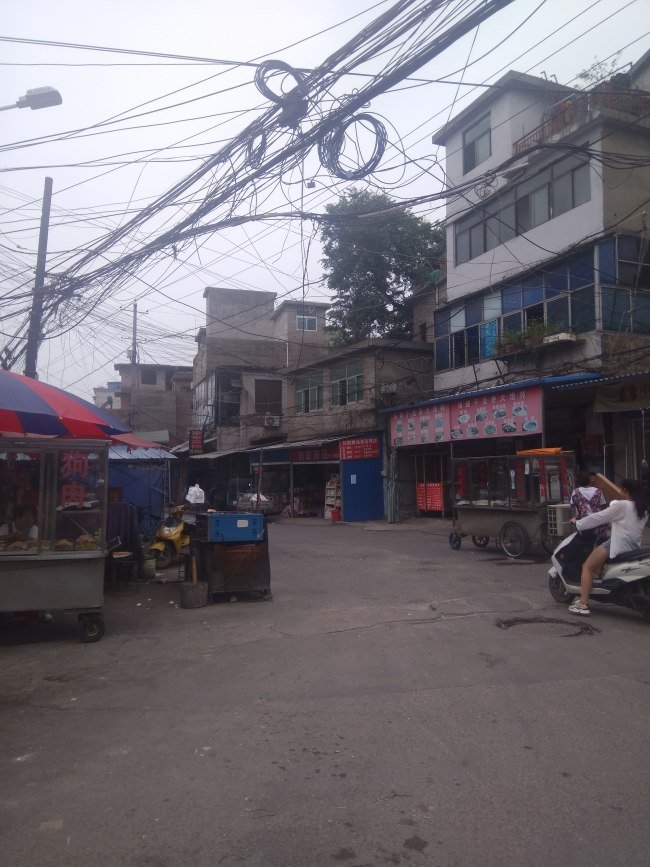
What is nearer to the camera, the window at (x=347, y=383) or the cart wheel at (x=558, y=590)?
the cart wheel at (x=558, y=590)

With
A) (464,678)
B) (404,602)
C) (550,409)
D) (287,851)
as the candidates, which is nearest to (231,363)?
(550,409)

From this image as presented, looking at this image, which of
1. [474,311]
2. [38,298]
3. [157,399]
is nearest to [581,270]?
[474,311]

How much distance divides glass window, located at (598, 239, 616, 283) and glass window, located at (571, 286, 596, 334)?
1.38 feet

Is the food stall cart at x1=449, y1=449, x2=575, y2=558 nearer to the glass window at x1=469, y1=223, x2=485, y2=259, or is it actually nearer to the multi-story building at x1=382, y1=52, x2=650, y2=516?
the multi-story building at x1=382, y1=52, x2=650, y2=516

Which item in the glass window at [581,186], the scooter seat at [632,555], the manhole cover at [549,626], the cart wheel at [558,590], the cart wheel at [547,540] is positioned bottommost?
the manhole cover at [549,626]

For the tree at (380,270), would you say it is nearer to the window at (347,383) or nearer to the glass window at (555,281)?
the window at (347,383)

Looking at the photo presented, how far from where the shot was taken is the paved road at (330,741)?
11.2 ft

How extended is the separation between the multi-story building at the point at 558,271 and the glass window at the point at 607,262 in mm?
25

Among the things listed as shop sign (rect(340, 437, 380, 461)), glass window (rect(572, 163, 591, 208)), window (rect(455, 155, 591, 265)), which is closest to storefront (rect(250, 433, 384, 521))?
shop sign (rect(340, 437, 380, 461))

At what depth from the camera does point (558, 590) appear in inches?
356

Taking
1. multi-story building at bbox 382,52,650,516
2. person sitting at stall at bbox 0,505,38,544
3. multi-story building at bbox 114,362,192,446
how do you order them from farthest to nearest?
multi-story building at bbox 114,362,192,446 < multi-story building at bbox 382,52,650,516 < person sitting at stall at bbox 0,505,38,544

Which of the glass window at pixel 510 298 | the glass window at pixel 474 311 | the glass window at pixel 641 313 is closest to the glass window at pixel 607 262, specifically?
the glass window at pixel 641 313

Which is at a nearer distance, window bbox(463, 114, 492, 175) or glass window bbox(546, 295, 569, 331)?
glass window bbox(546, 295, 569, 331)

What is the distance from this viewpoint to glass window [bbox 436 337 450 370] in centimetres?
2438
